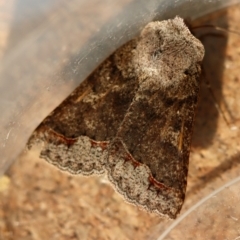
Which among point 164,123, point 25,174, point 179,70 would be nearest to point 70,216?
point 25,174

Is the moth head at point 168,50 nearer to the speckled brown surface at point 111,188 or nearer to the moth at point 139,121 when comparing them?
the moth at point 139,121

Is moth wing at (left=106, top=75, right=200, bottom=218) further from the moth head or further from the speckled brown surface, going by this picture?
the speckled brown surface

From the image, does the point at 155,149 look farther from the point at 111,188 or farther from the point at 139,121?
the point at 111,188

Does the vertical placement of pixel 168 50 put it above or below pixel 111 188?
above

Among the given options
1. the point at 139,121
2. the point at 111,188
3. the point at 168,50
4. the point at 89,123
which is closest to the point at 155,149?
the point at 139,121

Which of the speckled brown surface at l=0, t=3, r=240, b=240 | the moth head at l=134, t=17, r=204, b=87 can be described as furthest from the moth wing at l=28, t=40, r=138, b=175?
Result: the speckled brown surface at l=0, t=3, r=240, b=240
